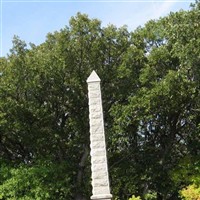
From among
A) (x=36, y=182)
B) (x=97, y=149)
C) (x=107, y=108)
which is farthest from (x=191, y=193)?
(x=97, y=149)

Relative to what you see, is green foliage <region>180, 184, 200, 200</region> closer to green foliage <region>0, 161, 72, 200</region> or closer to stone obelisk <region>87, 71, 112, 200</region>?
green foliage <region>0, 161, 72, 200</region>

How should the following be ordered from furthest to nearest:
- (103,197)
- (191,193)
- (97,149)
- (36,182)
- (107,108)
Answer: (107,108), (36,182), (191,193), (97,149), (103,197)

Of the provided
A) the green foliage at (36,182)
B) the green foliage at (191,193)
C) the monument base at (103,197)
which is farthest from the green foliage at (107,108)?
the monument base at (103,197)

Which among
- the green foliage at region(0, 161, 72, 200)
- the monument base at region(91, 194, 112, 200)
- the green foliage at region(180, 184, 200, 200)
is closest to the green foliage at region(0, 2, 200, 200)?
the green foliage at region(0, 161, 72, 200)

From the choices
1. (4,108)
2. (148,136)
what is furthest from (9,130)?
(148,136)

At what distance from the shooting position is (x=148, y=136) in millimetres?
18844

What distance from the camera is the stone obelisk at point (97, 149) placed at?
1084 cm

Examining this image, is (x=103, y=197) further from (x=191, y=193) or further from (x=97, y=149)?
(x=191, y=193)

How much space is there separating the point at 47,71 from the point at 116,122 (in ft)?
10.4

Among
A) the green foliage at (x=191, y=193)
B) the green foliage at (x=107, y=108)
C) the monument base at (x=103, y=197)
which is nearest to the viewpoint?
the monument base at (x=103, y=197)

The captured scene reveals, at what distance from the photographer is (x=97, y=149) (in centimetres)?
1120

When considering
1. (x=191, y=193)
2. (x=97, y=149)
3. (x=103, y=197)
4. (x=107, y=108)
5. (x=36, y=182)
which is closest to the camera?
(x=103, y=197)

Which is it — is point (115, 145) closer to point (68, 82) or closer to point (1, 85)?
point (68, 82)

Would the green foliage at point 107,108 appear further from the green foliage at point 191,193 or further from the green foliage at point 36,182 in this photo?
the green foliage at point 191,193
